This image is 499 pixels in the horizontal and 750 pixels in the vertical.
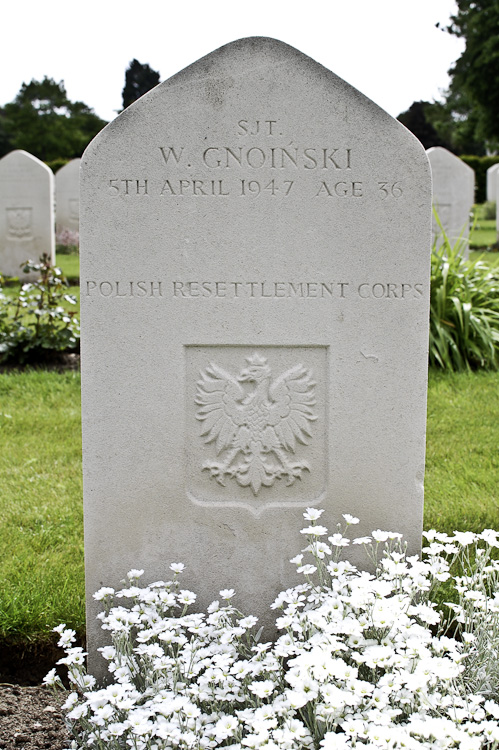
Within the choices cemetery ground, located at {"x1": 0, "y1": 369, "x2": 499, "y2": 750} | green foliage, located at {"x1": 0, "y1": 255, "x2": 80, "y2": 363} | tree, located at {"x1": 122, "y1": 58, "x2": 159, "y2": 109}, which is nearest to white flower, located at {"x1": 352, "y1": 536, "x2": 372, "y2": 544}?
cemetery ground, located at {"x1": 0, "y1": 369, "x2": 499, "y2": 750}

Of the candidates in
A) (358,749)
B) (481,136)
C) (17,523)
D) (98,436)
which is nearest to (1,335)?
(17,523)

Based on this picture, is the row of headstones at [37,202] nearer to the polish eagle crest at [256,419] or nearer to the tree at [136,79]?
the polish eagle crest at [256,419]

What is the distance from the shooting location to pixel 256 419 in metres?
2.65

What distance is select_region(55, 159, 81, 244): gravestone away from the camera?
16.3 meters

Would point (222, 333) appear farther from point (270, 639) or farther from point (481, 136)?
point (481, 136)

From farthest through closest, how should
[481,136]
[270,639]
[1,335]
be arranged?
[481,136]
[1,335]
[270,639]

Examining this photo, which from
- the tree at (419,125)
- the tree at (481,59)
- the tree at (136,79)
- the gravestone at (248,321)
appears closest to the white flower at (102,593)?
the gravestone at (248,321)

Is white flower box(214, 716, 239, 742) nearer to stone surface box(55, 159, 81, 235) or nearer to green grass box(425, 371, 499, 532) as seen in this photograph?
green grass box(425, 371, 499, 532)

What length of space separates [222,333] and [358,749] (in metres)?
1.35

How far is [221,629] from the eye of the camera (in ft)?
7.67

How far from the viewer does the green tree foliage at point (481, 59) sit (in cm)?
2581

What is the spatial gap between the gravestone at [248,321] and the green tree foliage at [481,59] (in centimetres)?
2624

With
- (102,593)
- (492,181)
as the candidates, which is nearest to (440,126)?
(492,181)

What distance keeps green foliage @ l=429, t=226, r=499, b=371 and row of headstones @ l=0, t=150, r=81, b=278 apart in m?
6.99
